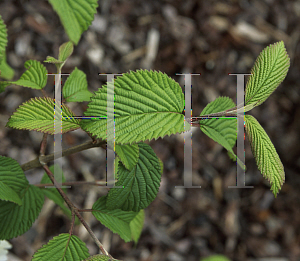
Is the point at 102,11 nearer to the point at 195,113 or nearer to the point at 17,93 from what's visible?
the point at 17,93

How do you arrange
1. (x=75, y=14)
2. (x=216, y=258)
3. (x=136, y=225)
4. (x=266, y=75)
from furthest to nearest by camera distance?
(x=216, y=258)
(x=136, y=225)
(x=266, y=75)
(x=75, y=14)

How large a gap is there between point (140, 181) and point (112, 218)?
133mm

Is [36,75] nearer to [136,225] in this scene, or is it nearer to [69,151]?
[69,151]

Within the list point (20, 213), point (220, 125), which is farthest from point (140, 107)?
point (20, 213)

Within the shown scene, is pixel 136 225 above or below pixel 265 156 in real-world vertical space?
below

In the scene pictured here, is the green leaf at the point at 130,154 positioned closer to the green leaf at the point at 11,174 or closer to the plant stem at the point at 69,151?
the plant stem at the point at 69,151

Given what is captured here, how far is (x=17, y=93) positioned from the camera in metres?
1.74

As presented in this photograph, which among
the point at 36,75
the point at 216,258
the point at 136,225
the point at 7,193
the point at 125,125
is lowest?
the point at 216,258

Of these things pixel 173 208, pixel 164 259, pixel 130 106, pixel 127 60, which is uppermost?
pixel 127 60

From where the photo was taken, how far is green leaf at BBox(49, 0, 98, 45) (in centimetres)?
39

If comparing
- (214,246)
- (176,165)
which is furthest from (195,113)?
(214,246)

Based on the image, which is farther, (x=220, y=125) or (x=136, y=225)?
(x=136, y=225)

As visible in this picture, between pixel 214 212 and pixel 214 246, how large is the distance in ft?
0.63

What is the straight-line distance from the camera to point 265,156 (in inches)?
19.9
